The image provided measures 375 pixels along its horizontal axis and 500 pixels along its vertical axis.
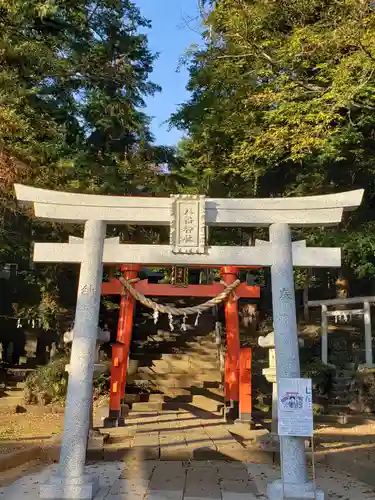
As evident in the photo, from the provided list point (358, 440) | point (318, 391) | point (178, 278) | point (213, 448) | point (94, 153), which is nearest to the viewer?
point (213, 448)

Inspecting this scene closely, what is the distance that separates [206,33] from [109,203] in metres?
8.85

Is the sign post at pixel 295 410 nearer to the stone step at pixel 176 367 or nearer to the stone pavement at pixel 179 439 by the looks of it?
the stone pavement at pixel 179 439

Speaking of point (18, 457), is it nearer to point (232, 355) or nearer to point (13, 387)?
point (232, 355)

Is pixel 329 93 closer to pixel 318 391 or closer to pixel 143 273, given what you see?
pixel 318 391

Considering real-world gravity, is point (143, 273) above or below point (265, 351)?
above

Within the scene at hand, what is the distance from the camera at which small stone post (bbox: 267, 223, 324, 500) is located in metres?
5.31

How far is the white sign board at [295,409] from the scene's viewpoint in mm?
5133

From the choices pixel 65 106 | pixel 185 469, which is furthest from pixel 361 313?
pixel 65 106

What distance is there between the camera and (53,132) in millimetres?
9789

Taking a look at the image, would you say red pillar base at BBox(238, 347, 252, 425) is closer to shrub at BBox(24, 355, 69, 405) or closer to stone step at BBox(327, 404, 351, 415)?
stone step at BBox(327, 404, 351, 415)

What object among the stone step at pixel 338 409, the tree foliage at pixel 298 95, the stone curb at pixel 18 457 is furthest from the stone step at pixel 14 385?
the tree foliage at pixel 298 95

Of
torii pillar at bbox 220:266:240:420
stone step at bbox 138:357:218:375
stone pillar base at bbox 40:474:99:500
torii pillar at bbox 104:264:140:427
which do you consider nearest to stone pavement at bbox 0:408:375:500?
stone pillar base at bbox 40:474:99:500

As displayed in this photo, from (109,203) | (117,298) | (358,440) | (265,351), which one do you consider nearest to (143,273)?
(117,298)

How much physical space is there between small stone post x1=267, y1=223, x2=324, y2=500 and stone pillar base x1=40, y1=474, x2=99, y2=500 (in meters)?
2.05
